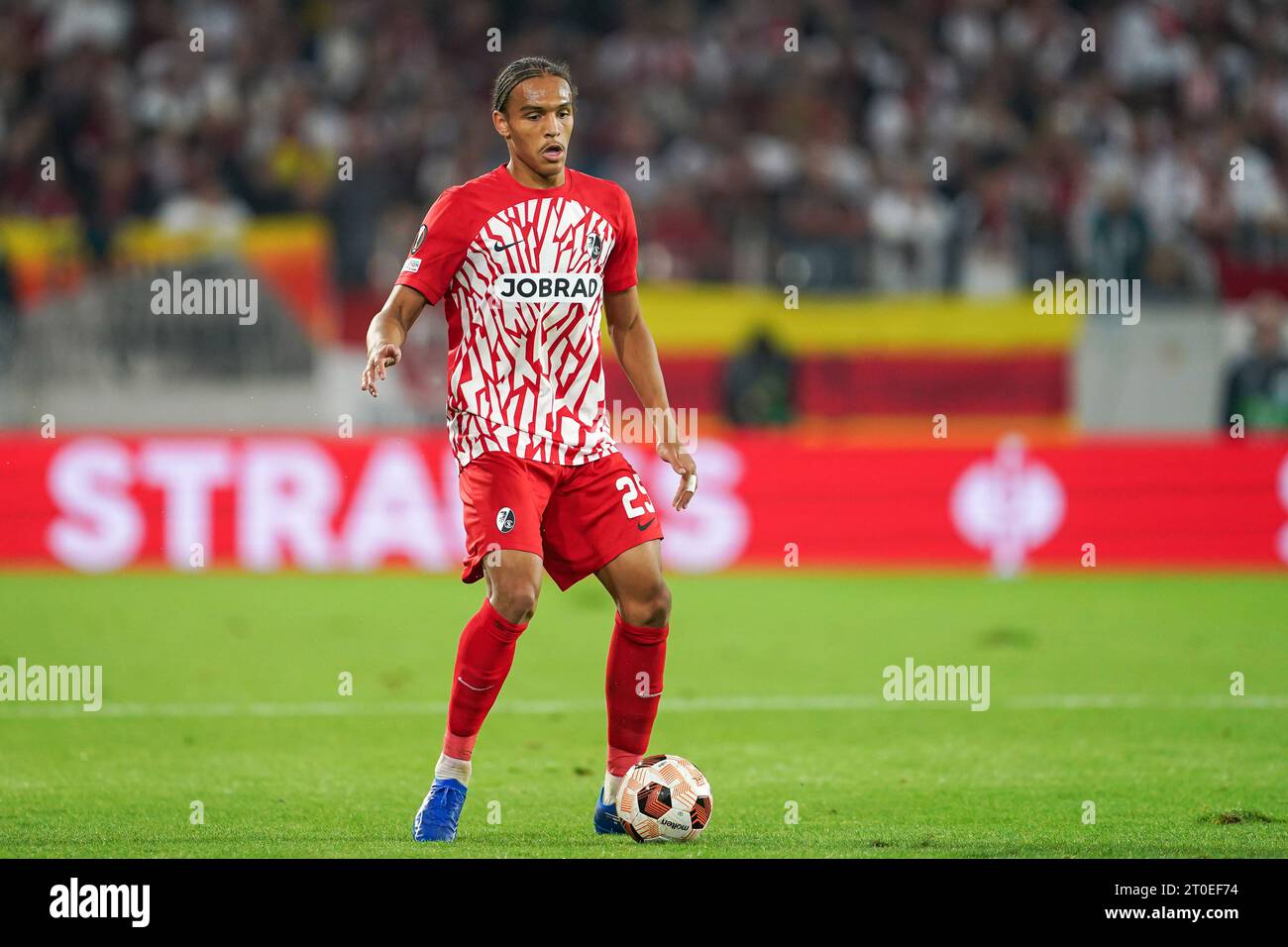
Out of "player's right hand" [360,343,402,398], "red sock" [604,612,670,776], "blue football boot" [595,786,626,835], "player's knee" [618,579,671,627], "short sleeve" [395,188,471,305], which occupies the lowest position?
"blue football boot" [595,786,626,835]

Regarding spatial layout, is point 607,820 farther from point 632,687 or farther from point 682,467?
point 682,467

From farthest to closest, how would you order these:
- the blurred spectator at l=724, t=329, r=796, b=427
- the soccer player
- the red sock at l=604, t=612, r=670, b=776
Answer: the blurred spectator at l=724, t=329, r=796, b=427 → the red sock at l=604, t=612, r=670, b=776 → the soccer player

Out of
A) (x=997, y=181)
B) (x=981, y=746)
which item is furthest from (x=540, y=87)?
(x=997, y=181)

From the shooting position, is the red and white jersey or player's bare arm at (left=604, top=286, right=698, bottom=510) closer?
the red and white jersey

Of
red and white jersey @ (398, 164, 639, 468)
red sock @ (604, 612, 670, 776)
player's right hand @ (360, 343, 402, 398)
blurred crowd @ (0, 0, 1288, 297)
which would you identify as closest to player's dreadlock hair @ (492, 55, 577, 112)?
red and white jersey @ (398, 164, 639, 468)

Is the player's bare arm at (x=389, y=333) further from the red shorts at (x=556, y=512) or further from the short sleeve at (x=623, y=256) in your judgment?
the short sleeve at (x=623, y=256)

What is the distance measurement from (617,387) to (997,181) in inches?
187

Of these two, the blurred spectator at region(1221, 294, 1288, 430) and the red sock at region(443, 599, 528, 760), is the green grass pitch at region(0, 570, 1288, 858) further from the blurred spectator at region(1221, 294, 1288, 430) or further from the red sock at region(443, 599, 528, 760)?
the blurred spectator at region(1221, 294, 1288, 430)

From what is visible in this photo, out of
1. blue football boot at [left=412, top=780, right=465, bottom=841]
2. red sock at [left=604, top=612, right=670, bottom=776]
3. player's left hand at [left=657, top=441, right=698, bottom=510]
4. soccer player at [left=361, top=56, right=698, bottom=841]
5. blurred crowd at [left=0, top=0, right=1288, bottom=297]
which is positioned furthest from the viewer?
blurred crowd at [left=0, top=0, right=1288, bottom=297]

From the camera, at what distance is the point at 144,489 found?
44.7 feet

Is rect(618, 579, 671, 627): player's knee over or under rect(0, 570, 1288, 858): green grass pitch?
over

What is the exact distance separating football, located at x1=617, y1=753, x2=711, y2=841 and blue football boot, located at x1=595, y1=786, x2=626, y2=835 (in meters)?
0.12

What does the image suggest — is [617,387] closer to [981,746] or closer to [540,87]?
[981,746]

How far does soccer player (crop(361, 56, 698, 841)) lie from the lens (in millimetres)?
5523
